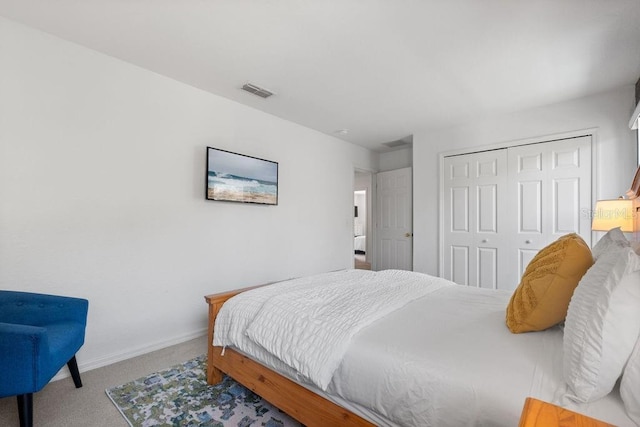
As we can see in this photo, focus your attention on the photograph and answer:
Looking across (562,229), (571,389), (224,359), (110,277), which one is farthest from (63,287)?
(562,229)

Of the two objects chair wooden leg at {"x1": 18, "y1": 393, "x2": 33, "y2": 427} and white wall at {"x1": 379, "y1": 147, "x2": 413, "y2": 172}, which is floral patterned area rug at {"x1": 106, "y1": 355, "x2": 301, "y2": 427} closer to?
chair wooden leg at {"x1": 18, "y1": 393, "x2": 33, "y2": 427}

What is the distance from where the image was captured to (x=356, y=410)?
1.23 m

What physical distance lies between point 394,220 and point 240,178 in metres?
2.71

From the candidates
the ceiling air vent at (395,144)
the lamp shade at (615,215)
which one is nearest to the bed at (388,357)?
the lamp shade at (615,215)

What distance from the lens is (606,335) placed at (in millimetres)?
852

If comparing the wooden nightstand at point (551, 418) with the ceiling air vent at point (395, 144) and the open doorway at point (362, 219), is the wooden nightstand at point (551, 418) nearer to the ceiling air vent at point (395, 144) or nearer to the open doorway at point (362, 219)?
the ceiling air vent at point (395, 144)

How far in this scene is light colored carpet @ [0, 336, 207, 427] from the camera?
165 centimetres

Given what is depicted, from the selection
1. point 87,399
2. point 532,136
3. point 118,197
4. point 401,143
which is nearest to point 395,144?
point 401,143

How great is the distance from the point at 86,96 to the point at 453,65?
2898mm

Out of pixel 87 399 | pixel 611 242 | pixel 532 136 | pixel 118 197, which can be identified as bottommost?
pixel 87 399

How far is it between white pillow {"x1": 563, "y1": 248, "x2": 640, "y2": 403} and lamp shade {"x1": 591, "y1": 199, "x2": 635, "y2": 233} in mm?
1685

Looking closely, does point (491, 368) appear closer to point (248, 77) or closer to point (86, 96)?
point (248, 77)

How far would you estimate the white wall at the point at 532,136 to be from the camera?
2904mm

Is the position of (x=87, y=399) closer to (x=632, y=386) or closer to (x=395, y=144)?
(x=632, y=386)
